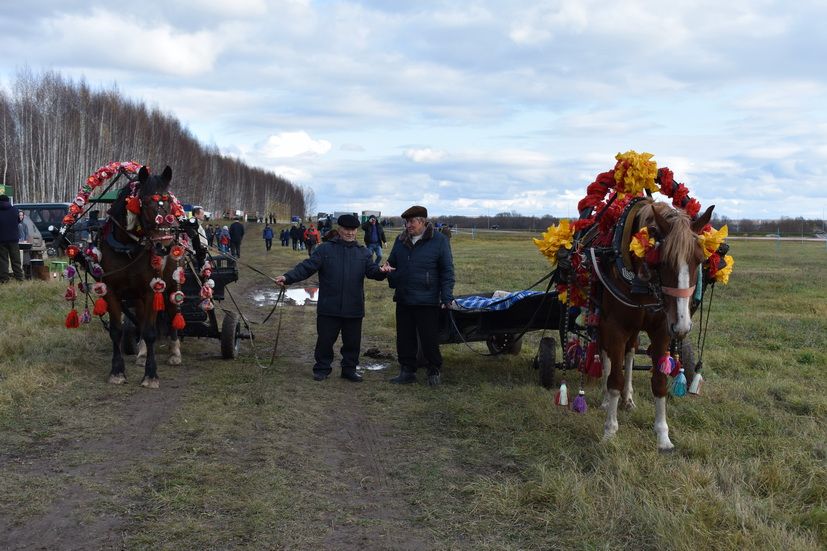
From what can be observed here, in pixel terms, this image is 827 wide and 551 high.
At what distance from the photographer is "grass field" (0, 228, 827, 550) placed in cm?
392

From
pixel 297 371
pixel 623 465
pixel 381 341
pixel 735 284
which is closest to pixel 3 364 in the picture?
pixel 297 371

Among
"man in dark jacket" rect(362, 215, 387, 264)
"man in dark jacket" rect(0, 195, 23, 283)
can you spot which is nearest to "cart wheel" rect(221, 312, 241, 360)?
"man in dark jacket" rect(0, 195, 23, 283)

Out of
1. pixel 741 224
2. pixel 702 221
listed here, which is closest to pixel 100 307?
pixel 702 221

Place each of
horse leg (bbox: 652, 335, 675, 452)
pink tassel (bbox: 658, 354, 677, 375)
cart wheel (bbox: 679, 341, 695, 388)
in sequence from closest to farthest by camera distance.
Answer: horse leg (bbox: 652, 335, 675, 452) → pink tassel (bbox: 658, 354, 677, 375) → cart wheel (bbox: 679, 341, 695, 388)

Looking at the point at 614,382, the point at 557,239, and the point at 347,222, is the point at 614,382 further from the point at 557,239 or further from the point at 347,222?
the point at 347,222

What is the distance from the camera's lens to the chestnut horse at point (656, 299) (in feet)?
16.4

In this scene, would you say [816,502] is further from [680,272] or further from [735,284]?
[735,284]

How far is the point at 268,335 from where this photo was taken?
10945 mm

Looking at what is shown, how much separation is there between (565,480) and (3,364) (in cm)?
618

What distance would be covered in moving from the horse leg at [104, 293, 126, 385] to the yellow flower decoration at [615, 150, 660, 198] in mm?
5112

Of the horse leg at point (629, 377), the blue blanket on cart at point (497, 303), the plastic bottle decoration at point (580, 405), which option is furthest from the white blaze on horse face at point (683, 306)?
the blue blanket on cart at point (497, 303)

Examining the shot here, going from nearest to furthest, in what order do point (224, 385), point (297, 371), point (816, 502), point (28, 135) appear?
point (816, 502), point (224, 385), point (297, 371), point (28, 135)

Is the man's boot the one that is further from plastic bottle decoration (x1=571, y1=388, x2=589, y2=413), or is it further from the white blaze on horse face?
the white blaze on horse face

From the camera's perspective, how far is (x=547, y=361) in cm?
741
